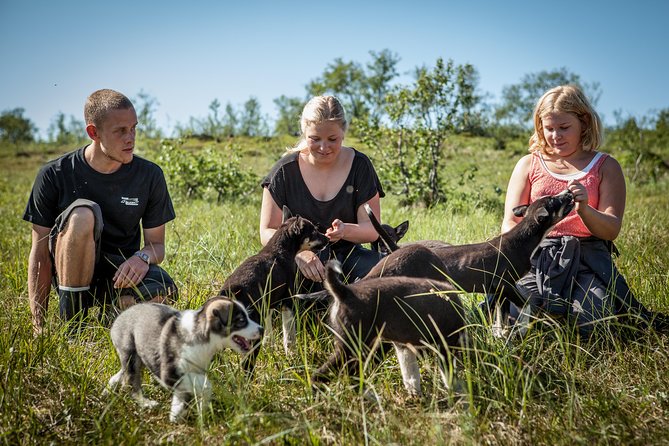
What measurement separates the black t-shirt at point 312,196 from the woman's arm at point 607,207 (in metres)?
1.84

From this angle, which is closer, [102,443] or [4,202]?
[102,443]

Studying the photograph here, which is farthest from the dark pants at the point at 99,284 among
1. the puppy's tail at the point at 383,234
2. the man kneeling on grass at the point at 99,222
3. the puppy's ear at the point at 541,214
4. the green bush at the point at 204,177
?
the green bush at the point at 204,177

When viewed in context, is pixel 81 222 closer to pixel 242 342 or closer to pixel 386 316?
pixel 242 342

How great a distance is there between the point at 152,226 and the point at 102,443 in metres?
2.58

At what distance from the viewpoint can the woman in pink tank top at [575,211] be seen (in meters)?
4.55

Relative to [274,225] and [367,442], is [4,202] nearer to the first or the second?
[274,225]

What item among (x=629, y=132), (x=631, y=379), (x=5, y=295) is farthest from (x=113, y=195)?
(x=629, y=132)

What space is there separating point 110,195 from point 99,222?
558 mm

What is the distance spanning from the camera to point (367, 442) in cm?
268

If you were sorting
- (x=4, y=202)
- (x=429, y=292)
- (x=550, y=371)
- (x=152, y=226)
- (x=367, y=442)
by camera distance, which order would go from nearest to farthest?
(x=367, y=442) → (x=429, y=292) → (x=550, y=371) → (x=152, y=226) → (x=4, y=202)

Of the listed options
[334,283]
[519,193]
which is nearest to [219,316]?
[334,283]

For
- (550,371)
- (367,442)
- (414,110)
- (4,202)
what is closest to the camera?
(367,442)

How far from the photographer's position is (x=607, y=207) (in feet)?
15.8

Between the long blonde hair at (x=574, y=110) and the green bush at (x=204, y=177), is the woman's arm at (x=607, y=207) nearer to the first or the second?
the long blonde hair at (x=574, y=110)
